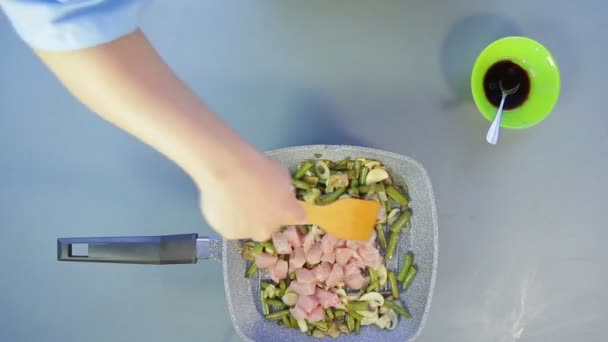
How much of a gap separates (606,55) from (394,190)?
38 cm

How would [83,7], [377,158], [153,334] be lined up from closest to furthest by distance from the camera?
[83,7] → [377,158] → [153,334]

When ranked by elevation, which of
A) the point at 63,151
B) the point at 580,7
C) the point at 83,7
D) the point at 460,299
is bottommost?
the point at 460,299

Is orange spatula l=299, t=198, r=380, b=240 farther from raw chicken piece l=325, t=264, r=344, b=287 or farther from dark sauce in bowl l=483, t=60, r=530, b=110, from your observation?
dark sauce in bowl l=483, t=60, r=530, b=110

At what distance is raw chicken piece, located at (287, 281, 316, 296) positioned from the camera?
0.83 metres

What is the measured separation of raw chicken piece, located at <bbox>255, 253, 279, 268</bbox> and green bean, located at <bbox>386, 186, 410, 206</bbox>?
199 millimetres

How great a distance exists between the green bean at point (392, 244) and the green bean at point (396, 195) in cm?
5

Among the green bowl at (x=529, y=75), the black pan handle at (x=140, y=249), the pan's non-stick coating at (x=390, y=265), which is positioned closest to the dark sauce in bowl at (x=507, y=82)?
the green bowl at (x=529, y=75)

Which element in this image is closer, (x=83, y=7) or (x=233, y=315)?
(x=83, y=7)

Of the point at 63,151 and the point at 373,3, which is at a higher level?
the point at 373,3

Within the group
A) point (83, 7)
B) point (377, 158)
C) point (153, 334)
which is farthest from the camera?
point (153, 334)

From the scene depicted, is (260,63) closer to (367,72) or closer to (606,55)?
(367,72)

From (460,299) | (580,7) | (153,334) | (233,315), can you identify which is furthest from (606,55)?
(153,334)

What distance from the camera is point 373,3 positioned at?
0.85 metres

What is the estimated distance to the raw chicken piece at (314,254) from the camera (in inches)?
32.6
